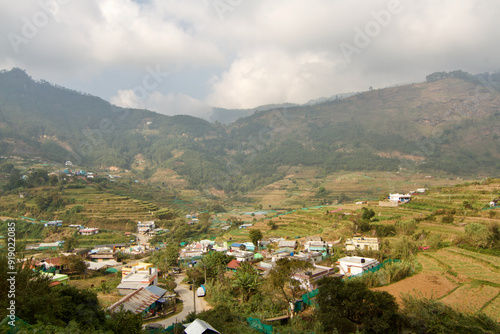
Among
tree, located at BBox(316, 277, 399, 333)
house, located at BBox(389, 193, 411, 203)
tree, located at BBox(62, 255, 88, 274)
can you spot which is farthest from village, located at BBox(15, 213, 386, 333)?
house, located at BBox(389, 193, 411, 203)

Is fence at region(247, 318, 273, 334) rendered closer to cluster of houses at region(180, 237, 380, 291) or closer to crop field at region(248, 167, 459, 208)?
cluster of houses at region(180, 237, 380, 291)

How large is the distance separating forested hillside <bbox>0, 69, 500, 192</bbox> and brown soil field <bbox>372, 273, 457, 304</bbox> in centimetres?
8701

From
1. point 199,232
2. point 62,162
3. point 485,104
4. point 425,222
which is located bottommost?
point 199,232

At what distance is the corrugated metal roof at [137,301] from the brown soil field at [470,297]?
15167mm

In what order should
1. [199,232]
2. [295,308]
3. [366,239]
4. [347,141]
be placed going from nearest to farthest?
1. [295,308]
2. [366,239]
3. [199,232]
4. [347,141]

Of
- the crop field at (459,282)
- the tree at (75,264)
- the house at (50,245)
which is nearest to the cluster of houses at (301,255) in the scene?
the crop field at (459,282)

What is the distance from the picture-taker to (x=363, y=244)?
89.1 feet

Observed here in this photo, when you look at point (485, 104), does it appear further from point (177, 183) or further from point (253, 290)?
point (253, 290)

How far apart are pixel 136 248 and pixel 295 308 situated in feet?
92.4

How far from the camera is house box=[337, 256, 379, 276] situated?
2084 centimetres

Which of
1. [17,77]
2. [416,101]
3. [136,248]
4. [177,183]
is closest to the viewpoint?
[136,248]

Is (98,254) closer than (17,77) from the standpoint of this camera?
Yes

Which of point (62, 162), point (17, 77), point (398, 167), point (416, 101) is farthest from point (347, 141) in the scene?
point (17, 77)

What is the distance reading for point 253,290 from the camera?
18812mm
